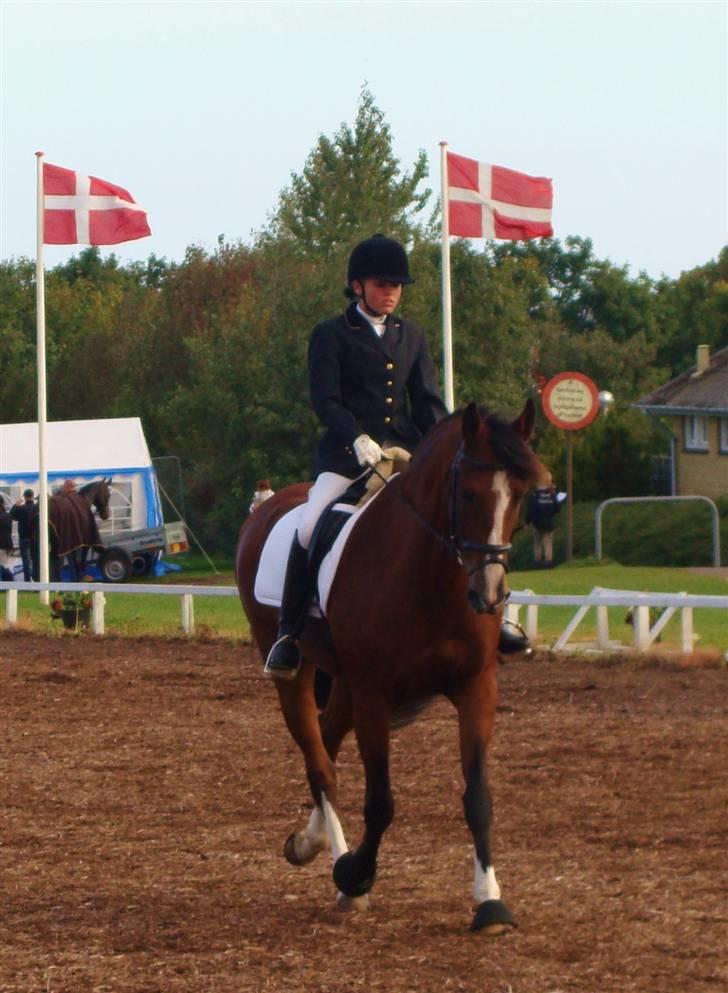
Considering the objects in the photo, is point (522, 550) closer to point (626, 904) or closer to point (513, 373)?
point (513, 373)

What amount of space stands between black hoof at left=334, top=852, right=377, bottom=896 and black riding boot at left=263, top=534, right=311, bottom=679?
1.25 meters

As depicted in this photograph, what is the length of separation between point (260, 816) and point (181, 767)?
188cm

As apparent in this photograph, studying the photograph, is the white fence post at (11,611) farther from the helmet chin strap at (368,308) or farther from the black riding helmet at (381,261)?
the black riding helmet at (381,261)

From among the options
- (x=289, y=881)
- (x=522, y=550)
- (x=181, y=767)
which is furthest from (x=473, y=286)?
(x=289, y=881)

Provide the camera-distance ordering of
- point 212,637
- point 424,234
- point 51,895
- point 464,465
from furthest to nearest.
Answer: point 424,234
point 212,637
point 51,895
point 464,465

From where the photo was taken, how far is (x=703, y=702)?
45.9ft

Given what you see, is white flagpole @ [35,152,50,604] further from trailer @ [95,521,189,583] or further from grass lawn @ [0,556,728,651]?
trailer @ [95,521,189,583]

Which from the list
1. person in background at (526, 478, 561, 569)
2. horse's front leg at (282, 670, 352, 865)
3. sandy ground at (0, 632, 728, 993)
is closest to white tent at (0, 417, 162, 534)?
person in background at (526, 478, 561, 569)

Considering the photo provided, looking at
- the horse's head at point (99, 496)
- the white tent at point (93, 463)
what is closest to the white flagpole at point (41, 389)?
the horse's head at point (99, 496)

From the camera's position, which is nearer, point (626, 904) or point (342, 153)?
point (626, 904)

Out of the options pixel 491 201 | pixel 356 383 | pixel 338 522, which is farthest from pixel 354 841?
pixel 491 201

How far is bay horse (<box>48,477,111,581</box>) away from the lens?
32438 mm

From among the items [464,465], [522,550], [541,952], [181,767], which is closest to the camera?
[541,952]

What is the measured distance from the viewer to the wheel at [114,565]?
34750mm
